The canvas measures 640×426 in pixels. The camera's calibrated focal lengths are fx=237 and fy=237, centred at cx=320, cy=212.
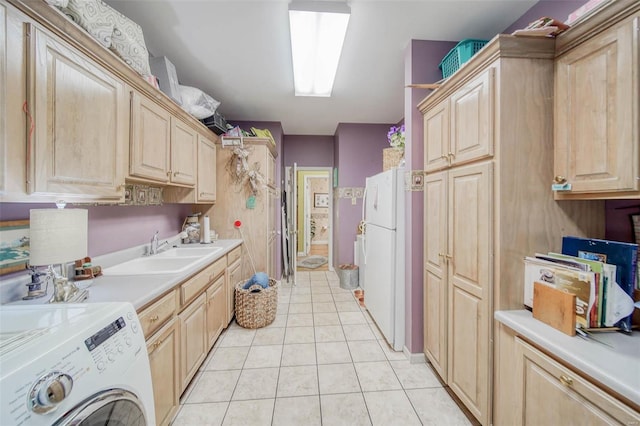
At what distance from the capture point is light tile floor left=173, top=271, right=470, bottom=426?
149cm

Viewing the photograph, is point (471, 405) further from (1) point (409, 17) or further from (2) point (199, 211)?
(2) point (199, 211)

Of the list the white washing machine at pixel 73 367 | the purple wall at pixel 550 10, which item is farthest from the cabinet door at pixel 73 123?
the purple wall at pixel 550 10

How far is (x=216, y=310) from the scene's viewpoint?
2158mm

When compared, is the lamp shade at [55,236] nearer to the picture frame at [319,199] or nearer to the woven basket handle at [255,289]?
the woven basket handle at [255,289]

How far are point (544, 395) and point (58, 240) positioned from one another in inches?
83.3

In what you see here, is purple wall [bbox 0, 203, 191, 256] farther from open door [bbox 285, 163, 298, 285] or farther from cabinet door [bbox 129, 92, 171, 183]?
open door [bbox 285, 163, 298, 285]

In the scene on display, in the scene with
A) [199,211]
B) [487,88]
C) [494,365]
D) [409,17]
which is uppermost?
[409,17]

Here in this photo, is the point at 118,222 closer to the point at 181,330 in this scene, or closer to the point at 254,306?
the point at 181,330

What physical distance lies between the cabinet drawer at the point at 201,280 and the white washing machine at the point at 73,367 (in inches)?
26.0

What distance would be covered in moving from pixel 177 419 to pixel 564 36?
2967 millimetres

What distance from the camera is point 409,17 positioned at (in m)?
1.73

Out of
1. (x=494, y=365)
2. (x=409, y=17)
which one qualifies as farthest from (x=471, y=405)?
(x=409, y=17)

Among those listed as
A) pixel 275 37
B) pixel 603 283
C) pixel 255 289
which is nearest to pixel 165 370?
pixel 255 289

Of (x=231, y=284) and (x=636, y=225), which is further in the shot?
(x=231, y=284)
